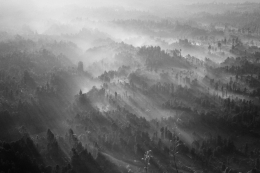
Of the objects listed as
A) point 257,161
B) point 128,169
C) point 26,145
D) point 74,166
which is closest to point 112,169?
point 128,169

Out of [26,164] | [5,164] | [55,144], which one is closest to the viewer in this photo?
[5,164]

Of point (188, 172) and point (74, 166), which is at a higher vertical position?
point (74, 166)

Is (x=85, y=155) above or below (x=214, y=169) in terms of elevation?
above

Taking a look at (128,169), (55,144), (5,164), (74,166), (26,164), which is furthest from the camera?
(55,144)

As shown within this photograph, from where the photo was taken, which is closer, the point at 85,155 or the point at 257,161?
the point at 85,155

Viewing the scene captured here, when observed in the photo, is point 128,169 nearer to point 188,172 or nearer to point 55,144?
point 188,172

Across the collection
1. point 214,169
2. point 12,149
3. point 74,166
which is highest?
point 12,149

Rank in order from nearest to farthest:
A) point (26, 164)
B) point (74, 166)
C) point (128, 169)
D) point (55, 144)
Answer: point (26, 164), point (74, 166), point (128, 169), point (55, 144)

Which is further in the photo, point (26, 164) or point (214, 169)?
point (214, 169)

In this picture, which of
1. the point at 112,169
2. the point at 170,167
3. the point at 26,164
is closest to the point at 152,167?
the point at 170,167

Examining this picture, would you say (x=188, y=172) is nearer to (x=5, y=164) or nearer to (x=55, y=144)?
(x=55, y=144)
